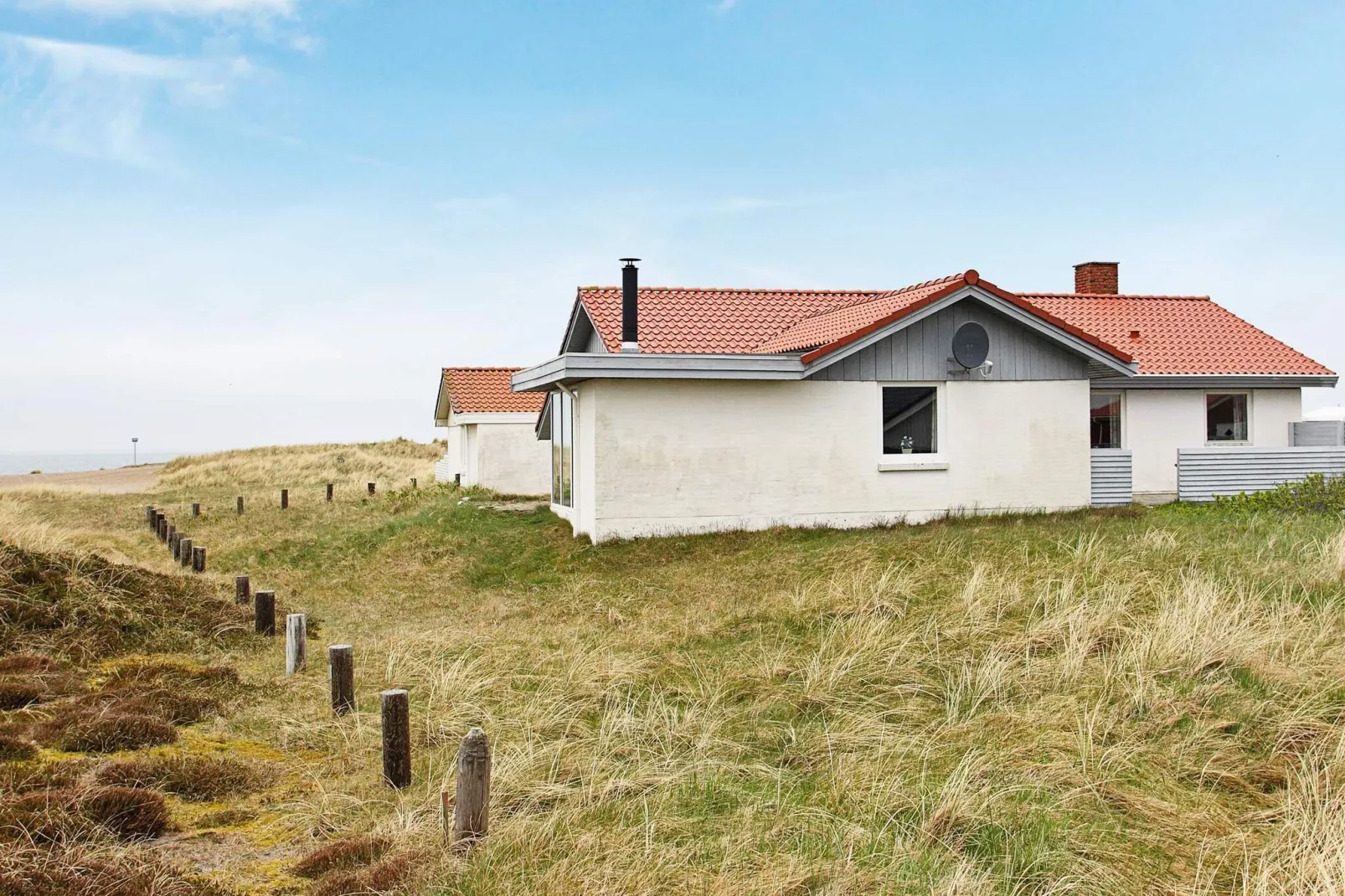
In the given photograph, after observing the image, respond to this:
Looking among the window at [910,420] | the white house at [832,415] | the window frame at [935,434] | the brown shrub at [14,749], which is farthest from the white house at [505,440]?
the brown shrub at [14,749]

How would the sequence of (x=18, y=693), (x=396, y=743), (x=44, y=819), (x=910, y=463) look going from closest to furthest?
(x=44, y=819) → (x=396, y=743) → (x=18, y=693) → (x=910, y=463)

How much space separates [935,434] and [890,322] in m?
2.26

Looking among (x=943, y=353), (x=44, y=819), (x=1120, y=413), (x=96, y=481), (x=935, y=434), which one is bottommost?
(x=44, y=819)

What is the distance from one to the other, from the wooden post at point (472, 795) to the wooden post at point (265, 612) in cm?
695

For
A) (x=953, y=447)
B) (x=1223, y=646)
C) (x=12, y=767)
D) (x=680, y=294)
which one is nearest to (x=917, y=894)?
(x=1223, y=646)

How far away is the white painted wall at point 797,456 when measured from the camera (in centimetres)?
1691

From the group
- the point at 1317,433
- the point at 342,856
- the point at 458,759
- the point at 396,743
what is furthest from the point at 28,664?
the point at 1317,433

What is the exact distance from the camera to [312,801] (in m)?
6.45

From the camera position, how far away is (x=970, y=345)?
58.1 feet

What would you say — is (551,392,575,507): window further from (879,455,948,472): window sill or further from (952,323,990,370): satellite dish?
(952,323,990,370): satellite dish

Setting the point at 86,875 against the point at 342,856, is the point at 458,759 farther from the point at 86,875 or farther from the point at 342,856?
the point at 86,875

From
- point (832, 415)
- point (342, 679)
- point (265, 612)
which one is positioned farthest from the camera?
point (832, 415)

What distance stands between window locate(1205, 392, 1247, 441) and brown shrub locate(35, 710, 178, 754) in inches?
842

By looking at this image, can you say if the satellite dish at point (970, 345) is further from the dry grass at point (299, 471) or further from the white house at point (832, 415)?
the dry grass at point (299, 471)
